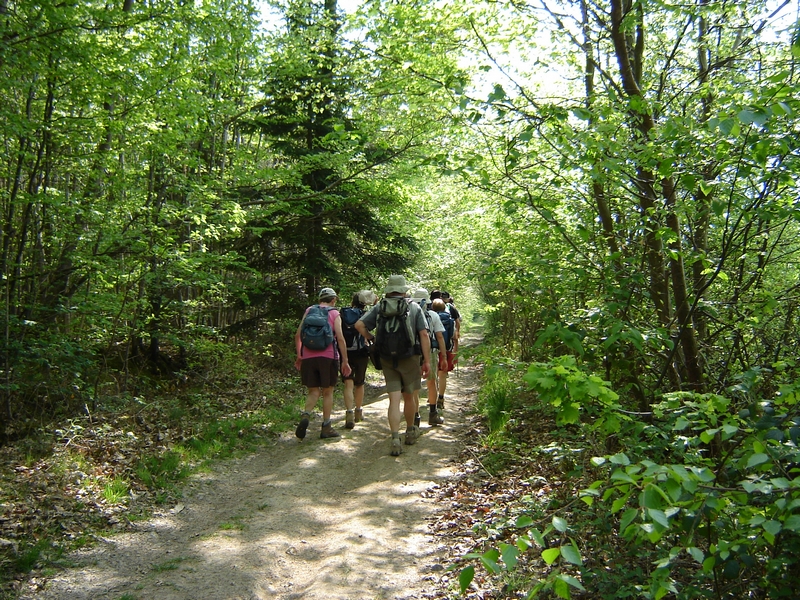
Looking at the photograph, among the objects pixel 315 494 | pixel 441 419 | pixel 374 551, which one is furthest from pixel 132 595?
pixel 441 419

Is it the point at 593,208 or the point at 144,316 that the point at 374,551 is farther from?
the point at 144,316

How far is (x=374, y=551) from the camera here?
5215 millimetres

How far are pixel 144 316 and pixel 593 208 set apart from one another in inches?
280

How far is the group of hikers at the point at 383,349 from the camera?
26.9 feet

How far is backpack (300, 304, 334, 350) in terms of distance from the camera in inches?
346

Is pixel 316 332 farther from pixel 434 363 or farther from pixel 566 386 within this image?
pixel 566 386

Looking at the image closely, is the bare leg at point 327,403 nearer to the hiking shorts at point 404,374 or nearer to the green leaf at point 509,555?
the hiking shorts at point 404,374

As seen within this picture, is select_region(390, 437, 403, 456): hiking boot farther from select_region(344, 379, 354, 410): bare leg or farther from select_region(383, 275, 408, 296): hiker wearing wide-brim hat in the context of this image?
select_region(383, 275, 408, 296): hiker wearing wide-brim hat

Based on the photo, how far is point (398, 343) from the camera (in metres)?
8.13

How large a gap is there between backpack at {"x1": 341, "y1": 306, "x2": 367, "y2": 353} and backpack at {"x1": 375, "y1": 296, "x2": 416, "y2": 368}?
5.27 ft

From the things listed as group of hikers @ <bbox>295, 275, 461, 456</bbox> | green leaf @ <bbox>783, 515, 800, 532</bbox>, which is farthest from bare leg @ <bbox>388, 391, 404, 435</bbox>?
green leaf @ <bbox>783, 515, 800, 532</bbox>

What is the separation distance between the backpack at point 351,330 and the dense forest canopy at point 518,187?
2200mm

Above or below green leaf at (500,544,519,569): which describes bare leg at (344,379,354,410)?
below

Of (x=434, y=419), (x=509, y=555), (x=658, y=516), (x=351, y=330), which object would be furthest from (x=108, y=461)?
(x=658, y=516)
